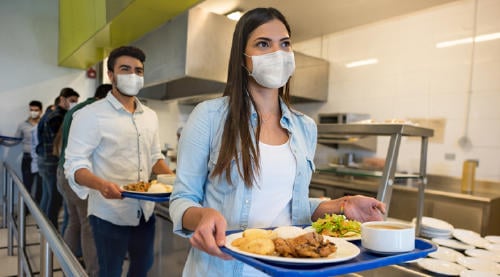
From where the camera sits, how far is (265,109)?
1.06 m

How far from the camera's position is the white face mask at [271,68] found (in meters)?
1.00

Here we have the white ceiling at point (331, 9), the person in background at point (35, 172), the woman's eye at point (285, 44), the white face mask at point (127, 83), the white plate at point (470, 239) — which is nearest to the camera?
the woman's eye at point (285, 44)

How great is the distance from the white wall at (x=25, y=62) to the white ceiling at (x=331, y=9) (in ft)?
11.4

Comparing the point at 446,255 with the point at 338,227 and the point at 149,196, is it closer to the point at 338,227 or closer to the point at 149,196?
the point at 338,227

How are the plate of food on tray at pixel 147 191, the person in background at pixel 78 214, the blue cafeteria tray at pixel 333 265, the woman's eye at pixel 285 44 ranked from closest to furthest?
1. the blue cafeteria tray at pixel 333 265
2. the woman's eye at pixel 285 44
3. the plate of food on tray at pixel 147 191
4. the person in background at pixel 78 214

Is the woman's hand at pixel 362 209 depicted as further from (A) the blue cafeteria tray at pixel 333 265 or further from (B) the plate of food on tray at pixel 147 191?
(B) the plate of food on tray at pixel 147 191

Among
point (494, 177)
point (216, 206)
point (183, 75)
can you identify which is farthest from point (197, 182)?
point (494, 177)

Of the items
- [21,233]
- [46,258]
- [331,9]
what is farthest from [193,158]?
[331,9]

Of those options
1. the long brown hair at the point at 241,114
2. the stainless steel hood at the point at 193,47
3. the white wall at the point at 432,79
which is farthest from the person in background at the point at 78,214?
the white wall at the point at 432,79

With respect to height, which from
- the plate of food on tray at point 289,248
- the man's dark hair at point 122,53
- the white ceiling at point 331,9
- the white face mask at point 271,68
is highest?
the white ceiling at point 331,9

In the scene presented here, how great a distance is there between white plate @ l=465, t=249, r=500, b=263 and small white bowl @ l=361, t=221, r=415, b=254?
88 cm

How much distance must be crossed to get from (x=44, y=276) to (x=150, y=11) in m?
2.06

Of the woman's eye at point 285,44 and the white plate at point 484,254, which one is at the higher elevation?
the woman's eye at point 285,44

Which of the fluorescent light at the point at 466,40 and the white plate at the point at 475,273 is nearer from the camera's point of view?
the white plate at the point at 475,273
